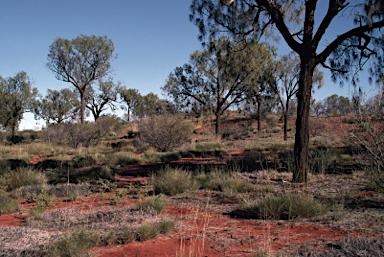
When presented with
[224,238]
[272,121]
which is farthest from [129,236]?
[272,121]

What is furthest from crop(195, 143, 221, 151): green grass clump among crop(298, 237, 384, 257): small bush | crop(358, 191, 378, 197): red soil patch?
crop(298, 237, 384, 257): small bush

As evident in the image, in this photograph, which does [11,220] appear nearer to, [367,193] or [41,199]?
[41,199]

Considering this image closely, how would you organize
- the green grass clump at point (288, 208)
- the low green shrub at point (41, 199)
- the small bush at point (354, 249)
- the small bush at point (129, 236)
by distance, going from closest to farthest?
1. the small bush at point (354, 249)
2. the small bush at point (129, 236)
3. the green grass clump at point (288, 208)
4. the low green shrub at point (41, 199)

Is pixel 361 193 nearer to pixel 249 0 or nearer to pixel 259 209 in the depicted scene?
pixel 259 209

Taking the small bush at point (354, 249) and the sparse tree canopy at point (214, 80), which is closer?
the small bush at point (354, 249)

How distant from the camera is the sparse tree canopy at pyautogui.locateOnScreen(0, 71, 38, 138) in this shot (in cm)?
3206

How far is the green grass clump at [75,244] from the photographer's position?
301cm

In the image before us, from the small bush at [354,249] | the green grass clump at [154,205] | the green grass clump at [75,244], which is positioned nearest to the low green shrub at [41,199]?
the green grass clump at [154,205]

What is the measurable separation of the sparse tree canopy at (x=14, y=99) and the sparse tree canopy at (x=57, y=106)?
982 cm

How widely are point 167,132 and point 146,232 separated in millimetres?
15074

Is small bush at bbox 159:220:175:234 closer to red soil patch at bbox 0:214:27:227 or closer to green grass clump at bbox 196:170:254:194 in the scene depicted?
Result: red soil patch at bbox 0:214:27:227

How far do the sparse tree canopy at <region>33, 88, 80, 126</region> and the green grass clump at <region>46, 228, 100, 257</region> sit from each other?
46.2 m

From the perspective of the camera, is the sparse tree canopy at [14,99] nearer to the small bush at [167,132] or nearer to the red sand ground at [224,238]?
the small bush at [167,132]

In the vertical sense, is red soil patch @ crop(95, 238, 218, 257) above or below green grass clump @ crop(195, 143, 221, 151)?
below
